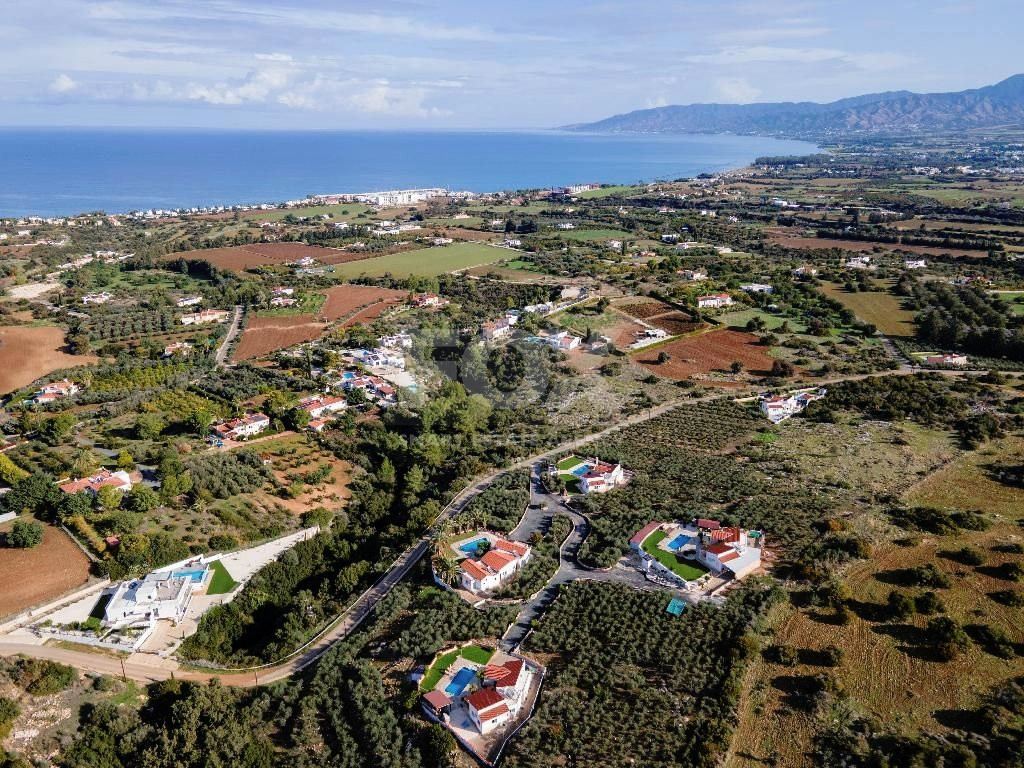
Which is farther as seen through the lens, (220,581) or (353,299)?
(353,299)

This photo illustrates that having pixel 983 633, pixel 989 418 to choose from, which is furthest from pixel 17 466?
pixel 989 418

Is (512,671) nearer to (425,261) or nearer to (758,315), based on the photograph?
(758,315)

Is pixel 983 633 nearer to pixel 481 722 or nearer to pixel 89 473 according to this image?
pixel 481 722

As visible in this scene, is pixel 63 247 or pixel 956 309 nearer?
pixel 956 309

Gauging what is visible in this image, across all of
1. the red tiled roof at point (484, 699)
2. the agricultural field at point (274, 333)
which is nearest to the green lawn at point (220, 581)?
the red tiled roof at point (484, 699)

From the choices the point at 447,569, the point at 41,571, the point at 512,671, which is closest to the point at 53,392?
the point at 41,571

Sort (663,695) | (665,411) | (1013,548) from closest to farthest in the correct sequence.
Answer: (663,695), (1013,548), (665,411)

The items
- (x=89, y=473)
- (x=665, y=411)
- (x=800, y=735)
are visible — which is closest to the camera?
(x=800, y=735)
